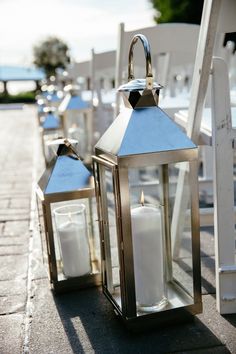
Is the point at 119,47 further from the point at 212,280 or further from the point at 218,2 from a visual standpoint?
the point at 212,280

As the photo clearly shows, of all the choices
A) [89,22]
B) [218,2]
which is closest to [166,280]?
[218,2]

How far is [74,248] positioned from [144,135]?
1.75 ft

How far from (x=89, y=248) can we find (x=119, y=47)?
0.96 meters

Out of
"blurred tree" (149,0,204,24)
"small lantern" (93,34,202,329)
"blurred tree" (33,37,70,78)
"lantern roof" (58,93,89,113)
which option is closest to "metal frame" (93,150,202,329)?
"small lantern" (93,34,202,329)

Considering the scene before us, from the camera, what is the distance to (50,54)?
24.5m

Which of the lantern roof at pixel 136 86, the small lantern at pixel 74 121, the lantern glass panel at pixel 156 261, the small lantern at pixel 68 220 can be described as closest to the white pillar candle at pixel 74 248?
the small lantern at pixel 68 220

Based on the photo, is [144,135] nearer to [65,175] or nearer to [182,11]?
[65,175]

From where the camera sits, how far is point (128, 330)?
1171 millimetres

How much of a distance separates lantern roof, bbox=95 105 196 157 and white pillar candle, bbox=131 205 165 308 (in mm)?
188

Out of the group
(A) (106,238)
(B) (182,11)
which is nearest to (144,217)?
(A) (106,238)

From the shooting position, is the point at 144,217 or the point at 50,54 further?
the point at 50,54

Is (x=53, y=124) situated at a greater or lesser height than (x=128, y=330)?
greater

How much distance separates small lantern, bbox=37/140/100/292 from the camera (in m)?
1.34

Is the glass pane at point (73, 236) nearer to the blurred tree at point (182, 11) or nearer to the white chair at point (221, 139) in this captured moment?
the white chair at point (221, 139)
